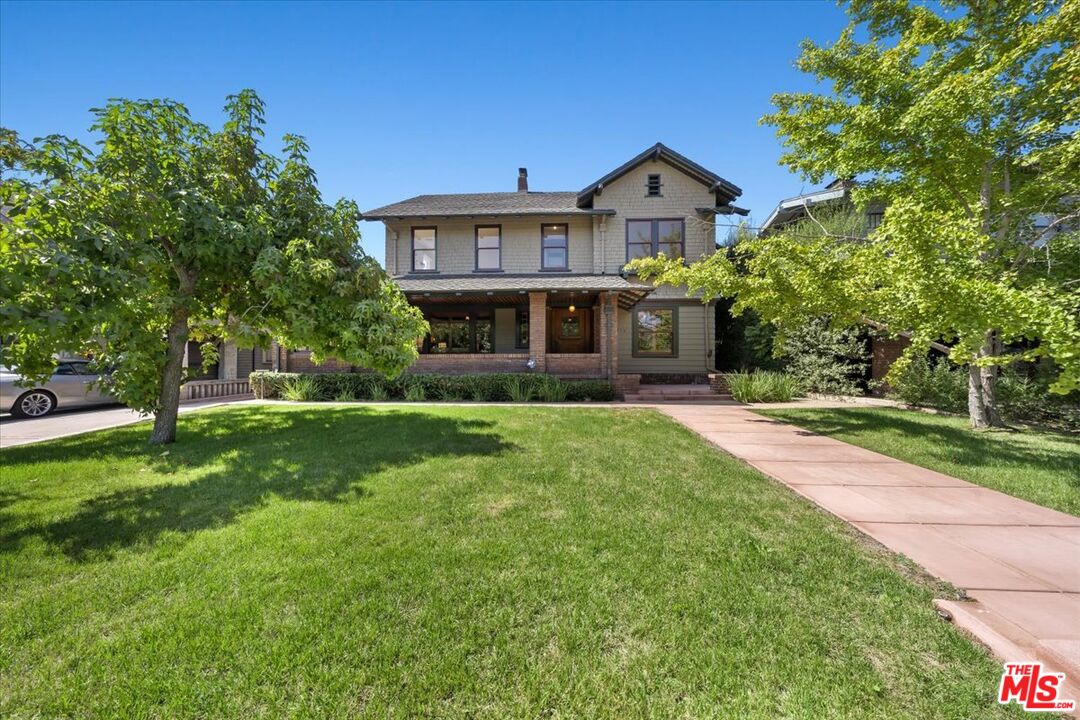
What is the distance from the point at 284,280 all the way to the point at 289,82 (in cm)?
611

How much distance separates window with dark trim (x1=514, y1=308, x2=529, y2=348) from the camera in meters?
16.2

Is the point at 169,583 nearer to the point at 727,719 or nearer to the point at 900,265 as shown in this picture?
the point at 727,719

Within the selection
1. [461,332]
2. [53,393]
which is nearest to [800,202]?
[461,332]

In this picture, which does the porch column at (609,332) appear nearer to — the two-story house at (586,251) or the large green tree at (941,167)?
the two-story house at (586,251)

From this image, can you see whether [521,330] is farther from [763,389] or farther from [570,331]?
[763,389]

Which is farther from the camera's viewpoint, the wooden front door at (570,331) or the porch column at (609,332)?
the wooden front door at (570,331)

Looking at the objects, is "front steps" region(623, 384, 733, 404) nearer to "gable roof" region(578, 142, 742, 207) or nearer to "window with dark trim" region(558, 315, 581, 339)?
"window with dark trim" region(558, 315, 581, 339)

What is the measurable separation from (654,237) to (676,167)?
111 inches

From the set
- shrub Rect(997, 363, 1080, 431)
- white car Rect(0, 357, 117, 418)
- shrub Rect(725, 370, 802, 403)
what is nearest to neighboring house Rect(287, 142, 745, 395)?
shrub Rect(725, 370, 802, 403)

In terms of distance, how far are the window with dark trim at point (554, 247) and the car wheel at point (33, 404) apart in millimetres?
14351

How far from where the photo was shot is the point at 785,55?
876 centimetres

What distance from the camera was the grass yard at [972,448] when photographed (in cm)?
460

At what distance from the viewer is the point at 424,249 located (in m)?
15.8
